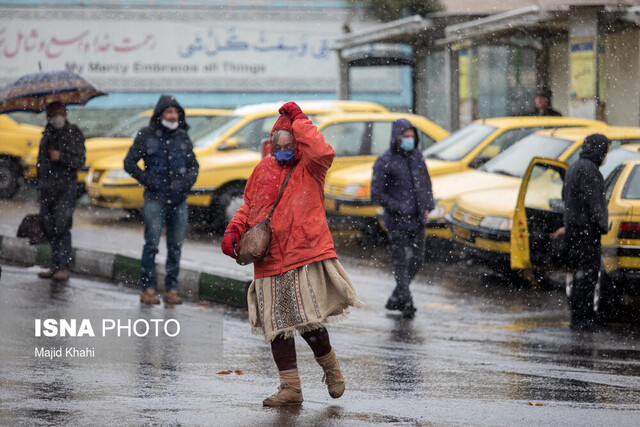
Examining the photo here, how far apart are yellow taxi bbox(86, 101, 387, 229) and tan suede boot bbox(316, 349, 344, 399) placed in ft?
29.2

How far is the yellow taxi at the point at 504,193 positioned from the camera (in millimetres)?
10750

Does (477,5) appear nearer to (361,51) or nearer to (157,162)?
(361,51)

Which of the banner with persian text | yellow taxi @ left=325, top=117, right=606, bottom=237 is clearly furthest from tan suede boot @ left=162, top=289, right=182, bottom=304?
the banner with persian text

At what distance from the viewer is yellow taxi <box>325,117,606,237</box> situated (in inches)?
533

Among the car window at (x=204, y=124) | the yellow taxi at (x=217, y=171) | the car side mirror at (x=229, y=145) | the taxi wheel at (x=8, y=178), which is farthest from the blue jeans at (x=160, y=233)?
the taxi wheel at (x=8, y=178)

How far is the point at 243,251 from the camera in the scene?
5.58m

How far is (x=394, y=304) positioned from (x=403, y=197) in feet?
3.10

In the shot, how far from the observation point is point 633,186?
9438 mm

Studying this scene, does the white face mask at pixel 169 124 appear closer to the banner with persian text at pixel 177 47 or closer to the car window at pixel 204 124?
the car window at pixel 204 124

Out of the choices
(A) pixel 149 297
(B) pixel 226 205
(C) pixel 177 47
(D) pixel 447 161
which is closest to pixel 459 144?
(D) pixel 447 161

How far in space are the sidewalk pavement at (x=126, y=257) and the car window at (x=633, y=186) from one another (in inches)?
132

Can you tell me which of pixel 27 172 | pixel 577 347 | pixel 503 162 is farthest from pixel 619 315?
pixel 27 172

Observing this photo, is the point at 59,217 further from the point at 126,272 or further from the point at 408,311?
the point at 408,311

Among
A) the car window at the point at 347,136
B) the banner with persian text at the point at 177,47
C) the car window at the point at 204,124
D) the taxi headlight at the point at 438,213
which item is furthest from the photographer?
the banner with persian text at the point at 177,47
